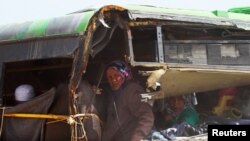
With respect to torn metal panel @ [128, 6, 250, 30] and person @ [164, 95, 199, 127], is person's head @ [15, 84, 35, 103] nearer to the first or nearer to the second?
torn metal panel @ [128, 6, 250, 30]

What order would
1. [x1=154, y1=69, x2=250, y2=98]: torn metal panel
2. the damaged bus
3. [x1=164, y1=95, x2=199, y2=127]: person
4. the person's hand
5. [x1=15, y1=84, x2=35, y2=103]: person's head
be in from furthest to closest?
[x1=164, y1=95, x2=199, y2=127]: person
[x1=15, y1=84, x2=35, y2=103]: person's head
[x1=154, y1=69, x2=250, y2=98]: torn metal panel
the person's hand
the damaged bus

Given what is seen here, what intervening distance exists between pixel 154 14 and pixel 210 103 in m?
2.63

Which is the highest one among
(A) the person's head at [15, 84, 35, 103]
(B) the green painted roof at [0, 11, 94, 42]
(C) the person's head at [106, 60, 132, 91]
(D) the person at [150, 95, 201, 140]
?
(B) the green painted roof at [0, 11, 94, 42]

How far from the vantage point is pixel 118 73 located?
5156 mm

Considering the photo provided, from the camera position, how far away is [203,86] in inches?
251

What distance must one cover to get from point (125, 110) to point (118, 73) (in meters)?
0.43

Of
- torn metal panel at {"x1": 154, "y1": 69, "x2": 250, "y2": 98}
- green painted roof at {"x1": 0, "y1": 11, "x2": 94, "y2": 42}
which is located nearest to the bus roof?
green painted roof at {"x1": 0, "y1": 11, "x2": 94, "y2": 42}

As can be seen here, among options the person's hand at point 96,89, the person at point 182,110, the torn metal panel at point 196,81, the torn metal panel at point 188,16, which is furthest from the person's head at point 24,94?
the person at point 182,110

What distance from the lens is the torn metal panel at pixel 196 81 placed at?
17.4 ft

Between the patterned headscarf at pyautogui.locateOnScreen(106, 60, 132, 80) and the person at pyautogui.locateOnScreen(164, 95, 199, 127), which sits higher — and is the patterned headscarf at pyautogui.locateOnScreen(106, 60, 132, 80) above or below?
above

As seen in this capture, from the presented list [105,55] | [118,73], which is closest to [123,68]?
[118,73]

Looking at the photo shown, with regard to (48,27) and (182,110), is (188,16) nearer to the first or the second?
(48,27)

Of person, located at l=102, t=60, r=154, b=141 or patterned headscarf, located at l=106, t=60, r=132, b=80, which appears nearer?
person, located at l=102, t=60, r=154, b=141

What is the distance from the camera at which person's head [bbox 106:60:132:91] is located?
5.18 m
